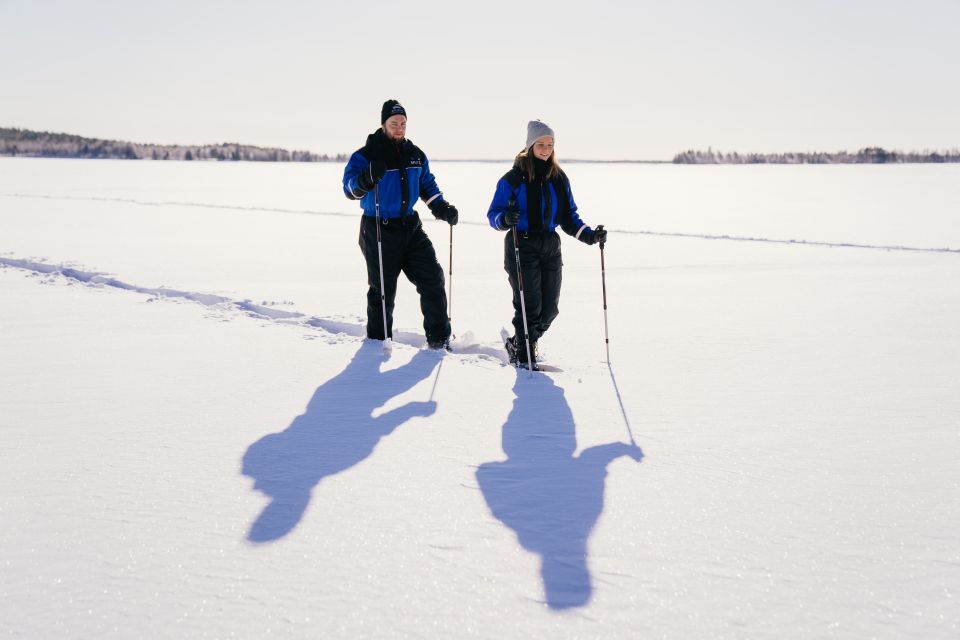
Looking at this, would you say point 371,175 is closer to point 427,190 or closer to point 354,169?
point 354,169

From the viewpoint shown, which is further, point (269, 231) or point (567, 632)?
point (269, 231)

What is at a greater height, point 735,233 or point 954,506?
point 735,233

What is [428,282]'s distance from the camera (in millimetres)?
5523

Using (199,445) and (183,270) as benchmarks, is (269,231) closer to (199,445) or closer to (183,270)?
(183,270)

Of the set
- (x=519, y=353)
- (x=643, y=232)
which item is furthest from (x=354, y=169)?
(x=643, y=232)

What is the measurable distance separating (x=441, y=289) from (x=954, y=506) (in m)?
3.56

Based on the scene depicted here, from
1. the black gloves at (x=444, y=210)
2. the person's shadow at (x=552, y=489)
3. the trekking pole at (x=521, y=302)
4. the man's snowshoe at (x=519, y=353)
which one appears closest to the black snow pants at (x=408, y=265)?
the black gloves at (x=444, y=210)

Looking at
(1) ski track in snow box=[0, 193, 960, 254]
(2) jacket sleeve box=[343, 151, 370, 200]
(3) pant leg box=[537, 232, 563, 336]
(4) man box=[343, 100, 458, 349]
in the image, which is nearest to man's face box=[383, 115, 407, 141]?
(4) man box=[343, 100, 458, 349]

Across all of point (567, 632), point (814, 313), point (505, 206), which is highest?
point (505, 206)

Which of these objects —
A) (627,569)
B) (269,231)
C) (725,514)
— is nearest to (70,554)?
(627,569)

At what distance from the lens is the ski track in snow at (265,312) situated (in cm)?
555

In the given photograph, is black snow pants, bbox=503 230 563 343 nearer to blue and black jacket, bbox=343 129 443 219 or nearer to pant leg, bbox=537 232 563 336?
pant leg, bbox=537 232 563 336

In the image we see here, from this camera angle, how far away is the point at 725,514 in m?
2.70

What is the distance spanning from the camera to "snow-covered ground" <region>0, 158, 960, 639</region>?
2139mm
